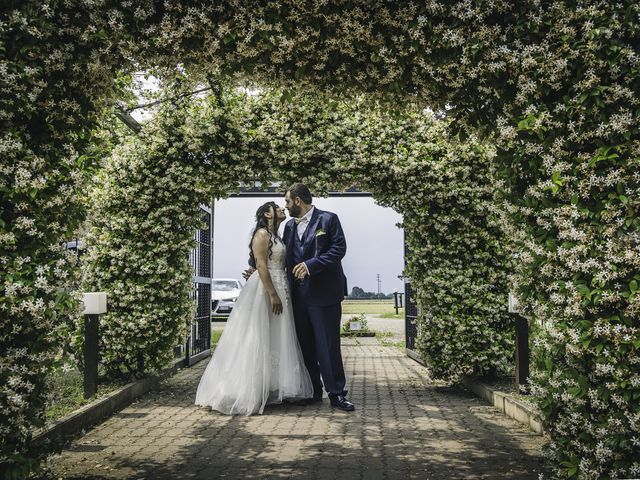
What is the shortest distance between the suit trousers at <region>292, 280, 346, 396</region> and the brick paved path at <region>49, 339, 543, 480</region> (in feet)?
1.18

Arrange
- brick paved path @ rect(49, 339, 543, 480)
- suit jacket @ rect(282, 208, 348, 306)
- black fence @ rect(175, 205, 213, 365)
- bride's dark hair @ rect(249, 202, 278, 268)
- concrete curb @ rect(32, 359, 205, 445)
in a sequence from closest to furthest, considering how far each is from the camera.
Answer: brick paved path @ rect(49, 339, 543, 480) → concrete curb @ rect(32, 359, 205, 445) → suit jacket @ rect(282, 208, 348, 306) → bride's dark hair @ rect(249, 202, 278, 268) → black fence @ rect(175, 205, 213, 365)

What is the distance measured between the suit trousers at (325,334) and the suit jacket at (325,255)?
0.11m

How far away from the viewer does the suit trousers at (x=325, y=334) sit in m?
6.82

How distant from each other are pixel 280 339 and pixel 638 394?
447cm

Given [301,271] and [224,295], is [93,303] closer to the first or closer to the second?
[301,271]

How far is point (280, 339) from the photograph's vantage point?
715 centimetres

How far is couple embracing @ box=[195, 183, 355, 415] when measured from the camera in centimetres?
679

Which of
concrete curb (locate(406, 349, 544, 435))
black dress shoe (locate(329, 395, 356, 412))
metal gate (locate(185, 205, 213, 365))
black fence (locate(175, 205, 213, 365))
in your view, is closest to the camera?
concrete curb (locate(406, 349, 544, 435))

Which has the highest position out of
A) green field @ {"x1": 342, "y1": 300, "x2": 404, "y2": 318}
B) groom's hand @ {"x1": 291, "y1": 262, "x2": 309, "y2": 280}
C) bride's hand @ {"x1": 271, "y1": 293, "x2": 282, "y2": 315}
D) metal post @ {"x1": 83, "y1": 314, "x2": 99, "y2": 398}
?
groom's hand @ {"x1": 291, "y1": 262, "x2": 309, "y2": 280}

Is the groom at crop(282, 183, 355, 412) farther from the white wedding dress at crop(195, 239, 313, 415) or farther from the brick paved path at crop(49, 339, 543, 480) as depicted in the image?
the brick paved path at crop(49, 339, 543, 480)

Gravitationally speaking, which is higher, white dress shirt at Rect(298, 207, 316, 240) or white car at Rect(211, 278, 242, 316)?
white dress shirt at Rect(298, 207, 316, 240)

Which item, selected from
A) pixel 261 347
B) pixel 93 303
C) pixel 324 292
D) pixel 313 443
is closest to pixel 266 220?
pixel 324 292

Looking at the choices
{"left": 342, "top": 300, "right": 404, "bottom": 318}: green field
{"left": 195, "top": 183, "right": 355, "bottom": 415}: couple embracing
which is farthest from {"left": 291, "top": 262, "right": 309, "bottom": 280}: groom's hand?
{"left": 342, "top": 300, "right": 404, "bottom": 318}: green field

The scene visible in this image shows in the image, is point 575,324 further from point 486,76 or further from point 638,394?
point 486,76
